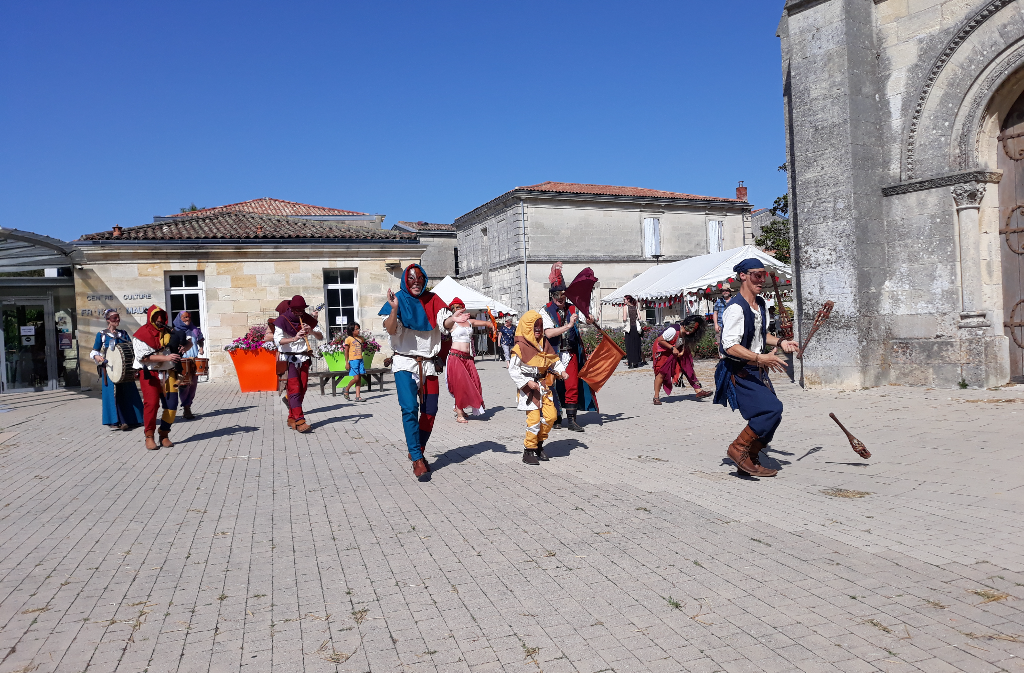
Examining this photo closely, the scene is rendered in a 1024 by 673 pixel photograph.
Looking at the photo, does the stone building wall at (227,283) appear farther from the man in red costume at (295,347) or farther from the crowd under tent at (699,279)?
the man in red costume at (295,347)

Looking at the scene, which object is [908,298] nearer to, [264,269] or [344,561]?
[344,561]

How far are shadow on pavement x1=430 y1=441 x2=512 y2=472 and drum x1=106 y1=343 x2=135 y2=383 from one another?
4910 mm

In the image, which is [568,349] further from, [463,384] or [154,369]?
[154,369]

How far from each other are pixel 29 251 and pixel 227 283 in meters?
4.74

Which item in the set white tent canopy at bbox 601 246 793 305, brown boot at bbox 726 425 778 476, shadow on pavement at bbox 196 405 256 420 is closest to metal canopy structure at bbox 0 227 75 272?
shadow on pavement at bbox 196 405 256 420

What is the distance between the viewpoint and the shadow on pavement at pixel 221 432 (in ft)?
33.9

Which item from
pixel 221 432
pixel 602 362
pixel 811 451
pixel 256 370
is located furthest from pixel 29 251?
pixel 811 451

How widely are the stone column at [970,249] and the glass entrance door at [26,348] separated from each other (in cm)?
2138

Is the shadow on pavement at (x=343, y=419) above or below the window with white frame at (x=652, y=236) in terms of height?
below

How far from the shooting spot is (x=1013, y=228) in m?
10.7

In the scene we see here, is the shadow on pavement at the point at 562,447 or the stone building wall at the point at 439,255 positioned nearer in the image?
the shadow on pavement at the point at 562,447

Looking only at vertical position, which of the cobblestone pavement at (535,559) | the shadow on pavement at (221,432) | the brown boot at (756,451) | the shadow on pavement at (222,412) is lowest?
the cobblestone pavement at (535,559)

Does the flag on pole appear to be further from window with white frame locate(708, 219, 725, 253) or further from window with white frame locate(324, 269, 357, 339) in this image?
window with white frame locate(708, 219, 725, 253)

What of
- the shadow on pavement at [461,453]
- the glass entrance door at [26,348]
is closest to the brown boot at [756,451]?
the shadow on pavement at [461,453]
